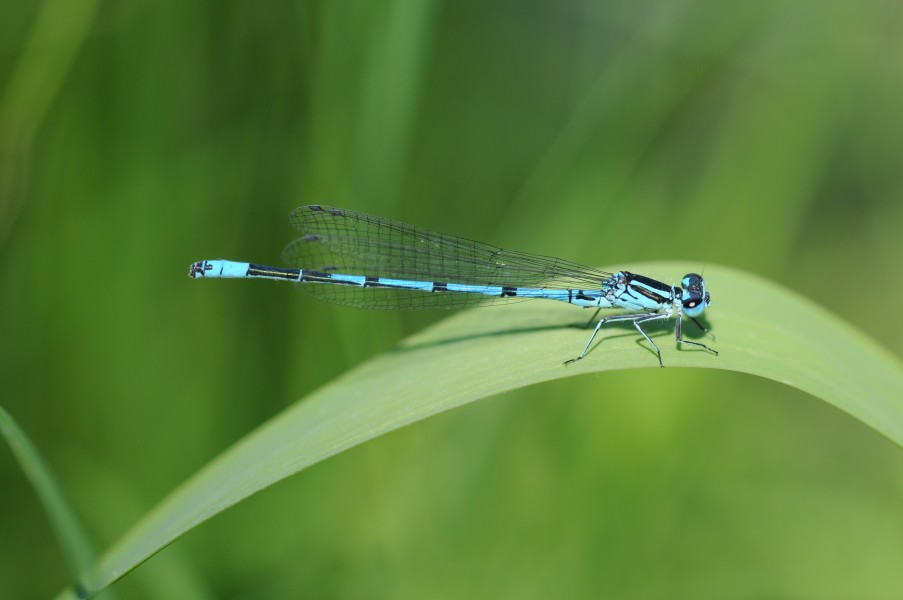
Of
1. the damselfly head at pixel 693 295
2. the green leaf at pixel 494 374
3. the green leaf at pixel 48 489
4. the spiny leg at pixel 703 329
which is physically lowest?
the green leaf at pixel 48 489

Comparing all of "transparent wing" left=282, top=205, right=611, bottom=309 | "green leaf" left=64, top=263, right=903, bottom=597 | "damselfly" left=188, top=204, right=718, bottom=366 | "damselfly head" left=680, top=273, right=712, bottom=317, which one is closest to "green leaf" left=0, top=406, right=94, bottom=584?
"green leaf" left=64, top=263, right=903, bottom=597

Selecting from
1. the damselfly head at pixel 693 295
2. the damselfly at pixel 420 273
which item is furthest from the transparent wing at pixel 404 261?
the damselfly head at pixel 693 295

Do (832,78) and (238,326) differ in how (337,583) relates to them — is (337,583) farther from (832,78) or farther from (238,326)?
(832,78)

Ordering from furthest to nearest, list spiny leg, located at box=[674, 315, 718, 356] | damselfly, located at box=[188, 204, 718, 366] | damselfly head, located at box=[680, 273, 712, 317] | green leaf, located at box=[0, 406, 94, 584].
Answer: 1. damselfly, located at box=[188, 204, 718, 366]
2. damselfly head, located at box=[680, 273, 712, 317]
3. spiny leg, located at box=[674, 315, 718, 356]
4. green leaf, located at box=[0, 406, 94, 584]

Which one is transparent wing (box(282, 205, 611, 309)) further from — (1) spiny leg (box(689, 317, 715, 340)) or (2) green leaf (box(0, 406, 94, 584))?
(2) green leaf (box(0, 406, 94, 584))

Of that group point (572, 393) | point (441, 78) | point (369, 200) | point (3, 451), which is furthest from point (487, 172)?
point (3, 451)

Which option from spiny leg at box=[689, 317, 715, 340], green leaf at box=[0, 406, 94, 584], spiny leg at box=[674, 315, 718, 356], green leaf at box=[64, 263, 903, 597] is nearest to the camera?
green leaf at box=[0, 406, 94, 584]

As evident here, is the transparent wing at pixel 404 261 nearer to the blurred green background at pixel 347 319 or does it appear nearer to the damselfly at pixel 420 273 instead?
the damselfly at pixel 420 273
